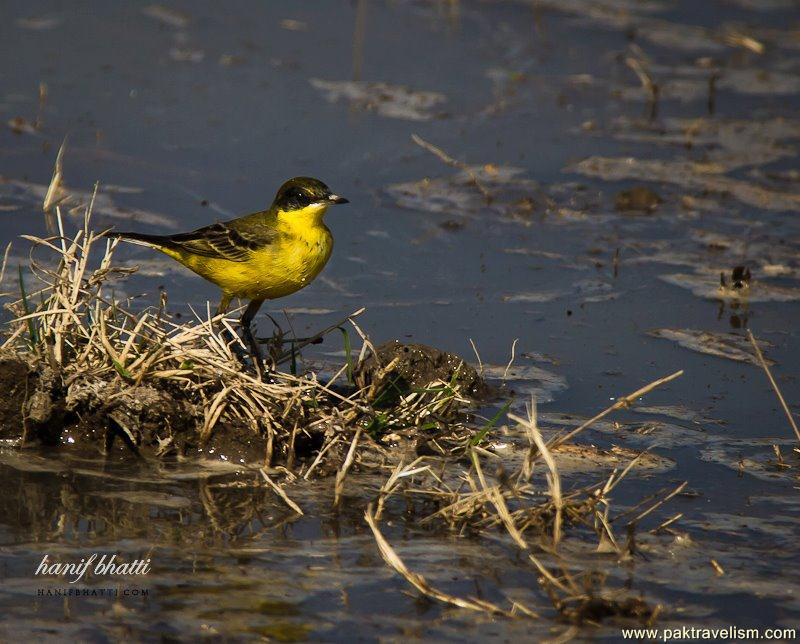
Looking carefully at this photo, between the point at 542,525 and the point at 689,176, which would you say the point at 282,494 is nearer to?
the point at 542,525

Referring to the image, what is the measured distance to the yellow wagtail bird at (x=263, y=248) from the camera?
7.58m

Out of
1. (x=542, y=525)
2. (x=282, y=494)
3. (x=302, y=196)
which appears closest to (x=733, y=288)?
(x=302, y=196)

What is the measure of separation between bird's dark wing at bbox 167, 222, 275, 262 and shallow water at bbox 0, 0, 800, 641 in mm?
1162

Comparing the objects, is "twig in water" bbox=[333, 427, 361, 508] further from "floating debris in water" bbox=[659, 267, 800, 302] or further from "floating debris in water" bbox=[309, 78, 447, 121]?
"floating debris in water" bbox=[309, 78, 447, 121]

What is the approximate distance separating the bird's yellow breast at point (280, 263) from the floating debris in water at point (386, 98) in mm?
5458

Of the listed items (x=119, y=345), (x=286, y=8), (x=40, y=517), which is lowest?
(x=40, y=517)

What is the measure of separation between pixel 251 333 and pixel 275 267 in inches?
16.2

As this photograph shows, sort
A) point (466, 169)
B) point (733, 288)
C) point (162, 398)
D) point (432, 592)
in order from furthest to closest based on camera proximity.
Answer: point (466, 169)
point (733, 288)
point (162, 398)
point (432, 592)

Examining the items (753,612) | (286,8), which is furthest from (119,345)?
(286,8)

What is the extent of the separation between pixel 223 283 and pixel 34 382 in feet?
4.90

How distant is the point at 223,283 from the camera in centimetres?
780

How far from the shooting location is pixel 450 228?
10859 millimetres

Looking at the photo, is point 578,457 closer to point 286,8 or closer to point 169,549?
point 169,549

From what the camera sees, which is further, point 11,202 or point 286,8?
point 286,8
